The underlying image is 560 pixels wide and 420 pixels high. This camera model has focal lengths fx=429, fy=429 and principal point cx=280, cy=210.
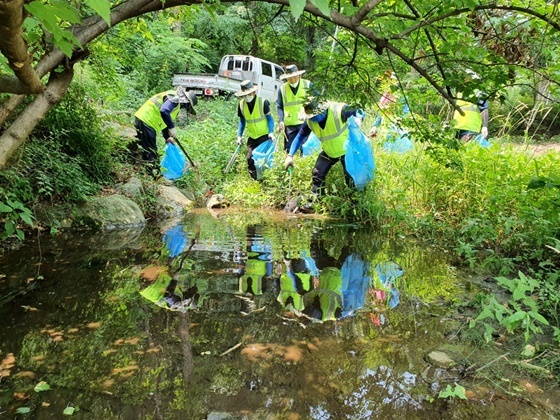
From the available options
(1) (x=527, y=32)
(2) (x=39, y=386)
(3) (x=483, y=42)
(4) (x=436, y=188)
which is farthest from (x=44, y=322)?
(4) (x=436, y=188)

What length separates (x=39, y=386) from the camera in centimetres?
205

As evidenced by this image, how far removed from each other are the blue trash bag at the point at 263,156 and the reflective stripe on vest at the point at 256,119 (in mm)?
205

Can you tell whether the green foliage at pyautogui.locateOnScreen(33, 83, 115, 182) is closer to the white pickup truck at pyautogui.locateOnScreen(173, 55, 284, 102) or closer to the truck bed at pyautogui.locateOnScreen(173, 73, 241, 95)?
the white pickup truck at pyautogui.locateOnScreen(173, 55, 284, 102)

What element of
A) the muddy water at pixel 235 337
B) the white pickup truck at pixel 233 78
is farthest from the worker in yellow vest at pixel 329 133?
the white pickup truck at pixel 233 78

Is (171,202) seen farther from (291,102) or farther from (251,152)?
(291,102)

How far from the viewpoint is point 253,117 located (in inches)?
302

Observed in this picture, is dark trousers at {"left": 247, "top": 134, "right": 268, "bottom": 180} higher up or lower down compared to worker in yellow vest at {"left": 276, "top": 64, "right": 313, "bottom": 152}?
lower down

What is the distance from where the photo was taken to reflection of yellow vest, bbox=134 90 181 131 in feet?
23.9

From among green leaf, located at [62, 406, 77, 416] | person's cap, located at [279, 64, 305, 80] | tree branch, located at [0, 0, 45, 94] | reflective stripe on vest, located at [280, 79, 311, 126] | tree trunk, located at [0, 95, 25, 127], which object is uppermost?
person's cap, located at [279, 64, 305, 80]

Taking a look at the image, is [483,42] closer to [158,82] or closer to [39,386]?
[39,386]

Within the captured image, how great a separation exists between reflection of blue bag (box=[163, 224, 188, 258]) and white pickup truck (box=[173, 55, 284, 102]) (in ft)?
27.4

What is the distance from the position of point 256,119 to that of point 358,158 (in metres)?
2.42

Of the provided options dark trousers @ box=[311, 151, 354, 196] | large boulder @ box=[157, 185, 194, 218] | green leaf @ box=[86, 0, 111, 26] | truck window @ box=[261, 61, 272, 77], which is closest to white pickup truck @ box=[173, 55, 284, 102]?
truck window @ box=[261, 61, 272, 77]

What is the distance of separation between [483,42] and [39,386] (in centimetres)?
354
